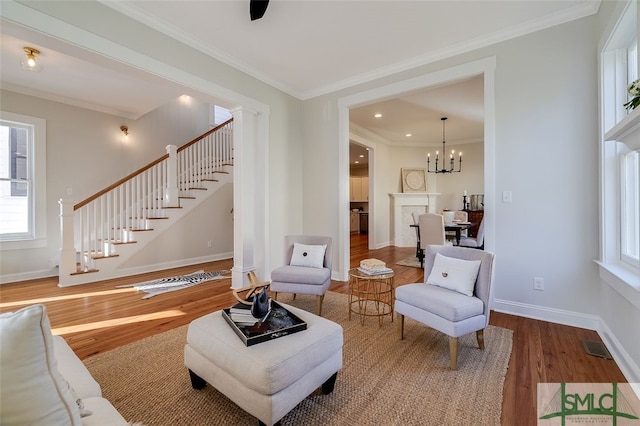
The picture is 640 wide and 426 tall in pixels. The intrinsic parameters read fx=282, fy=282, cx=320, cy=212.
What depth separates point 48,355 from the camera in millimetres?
670

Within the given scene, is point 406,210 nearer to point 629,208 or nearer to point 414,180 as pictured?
point 414,180

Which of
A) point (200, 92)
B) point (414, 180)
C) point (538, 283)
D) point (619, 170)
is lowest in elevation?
point (538, 283)

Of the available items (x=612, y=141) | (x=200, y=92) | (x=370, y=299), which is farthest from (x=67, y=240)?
(x=612, y=141)

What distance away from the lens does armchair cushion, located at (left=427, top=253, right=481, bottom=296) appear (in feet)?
6.98

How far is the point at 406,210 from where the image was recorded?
7.47m

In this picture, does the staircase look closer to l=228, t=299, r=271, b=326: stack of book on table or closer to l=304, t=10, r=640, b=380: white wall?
l=228, t=299, r=271, b=326: stack of book on table

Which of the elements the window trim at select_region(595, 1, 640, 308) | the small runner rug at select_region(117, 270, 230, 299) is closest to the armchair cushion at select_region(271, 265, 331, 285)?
the small runner rug at select_region(117, 270, 230, 299)

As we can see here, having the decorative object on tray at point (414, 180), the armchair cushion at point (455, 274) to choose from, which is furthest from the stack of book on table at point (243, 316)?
the decorative object on tray at point (414, 180)

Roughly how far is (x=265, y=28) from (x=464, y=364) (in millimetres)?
3421

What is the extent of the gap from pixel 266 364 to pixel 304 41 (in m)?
3.13

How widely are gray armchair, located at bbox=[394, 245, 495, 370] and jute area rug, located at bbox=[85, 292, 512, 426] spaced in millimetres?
169

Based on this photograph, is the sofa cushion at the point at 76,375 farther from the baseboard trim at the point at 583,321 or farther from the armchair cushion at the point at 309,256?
the baseboard trim at the point at 583,321

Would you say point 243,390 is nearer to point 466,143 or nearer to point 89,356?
Answer: point 89,356

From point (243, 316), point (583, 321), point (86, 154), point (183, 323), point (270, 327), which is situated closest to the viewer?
point (270, 327)
